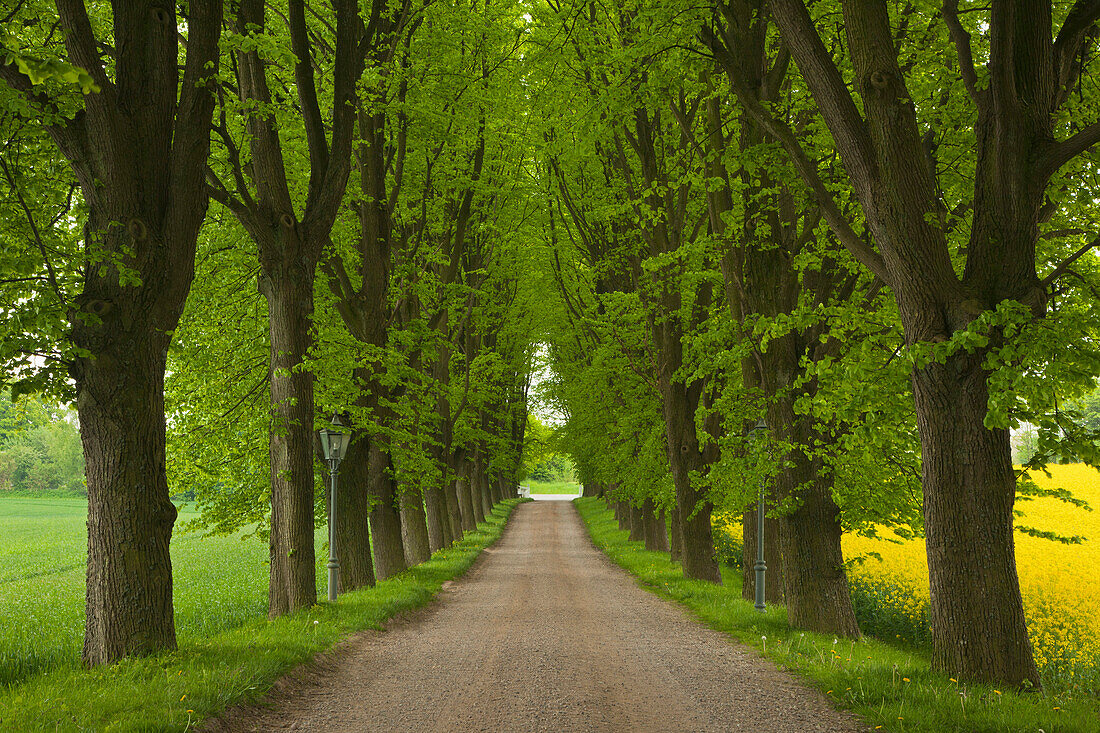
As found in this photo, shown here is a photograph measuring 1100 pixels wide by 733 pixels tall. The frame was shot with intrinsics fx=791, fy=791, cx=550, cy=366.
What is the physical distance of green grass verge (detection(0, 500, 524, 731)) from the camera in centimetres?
557

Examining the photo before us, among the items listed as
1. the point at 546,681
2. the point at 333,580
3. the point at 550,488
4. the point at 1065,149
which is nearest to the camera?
the point at 1065,149

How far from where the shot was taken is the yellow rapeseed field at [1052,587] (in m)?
12.3

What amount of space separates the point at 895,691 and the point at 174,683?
6.10 m

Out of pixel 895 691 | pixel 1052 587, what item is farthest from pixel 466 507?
pixel 895 691

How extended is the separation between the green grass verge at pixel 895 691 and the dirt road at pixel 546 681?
283 mm

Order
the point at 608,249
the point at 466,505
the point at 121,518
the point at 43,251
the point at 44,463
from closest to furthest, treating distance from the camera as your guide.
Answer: the point at 43,251, the point at 121,518, the point at 608,249, the point at 466,505, the point at 44,463

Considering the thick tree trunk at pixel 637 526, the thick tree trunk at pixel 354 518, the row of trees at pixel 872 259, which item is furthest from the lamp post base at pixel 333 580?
the thick tree trunk at pixel 637 526

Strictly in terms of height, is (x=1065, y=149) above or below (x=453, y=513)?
above

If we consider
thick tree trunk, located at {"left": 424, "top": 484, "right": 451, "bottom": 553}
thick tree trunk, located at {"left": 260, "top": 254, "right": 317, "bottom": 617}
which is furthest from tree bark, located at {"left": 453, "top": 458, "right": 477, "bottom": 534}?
thick tree trunk, located at {"left": 260, "top": 254, "right": 317, "bottom": 617}

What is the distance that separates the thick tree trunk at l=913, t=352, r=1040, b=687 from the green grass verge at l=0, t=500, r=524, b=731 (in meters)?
6.20

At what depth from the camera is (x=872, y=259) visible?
311 inches

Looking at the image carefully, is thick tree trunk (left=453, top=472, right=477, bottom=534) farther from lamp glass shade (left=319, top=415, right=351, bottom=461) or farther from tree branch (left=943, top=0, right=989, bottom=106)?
tree branch (left=943, top=0, right=989, bottom=106)

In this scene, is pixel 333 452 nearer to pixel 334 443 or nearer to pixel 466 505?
pixel 334 443

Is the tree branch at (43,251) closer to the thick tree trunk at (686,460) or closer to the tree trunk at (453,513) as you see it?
the thick tree trunk at (686,460)
